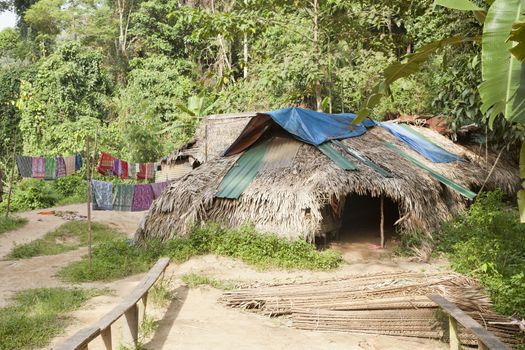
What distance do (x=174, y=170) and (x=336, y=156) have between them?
9107mm

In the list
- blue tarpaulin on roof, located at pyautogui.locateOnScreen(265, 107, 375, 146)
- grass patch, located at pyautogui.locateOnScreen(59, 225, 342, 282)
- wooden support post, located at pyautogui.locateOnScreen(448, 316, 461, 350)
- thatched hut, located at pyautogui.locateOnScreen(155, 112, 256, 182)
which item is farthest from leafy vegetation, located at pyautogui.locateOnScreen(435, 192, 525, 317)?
thatched hut, located at pyautogui.locateOnScreen(155, 112, 256, 182)

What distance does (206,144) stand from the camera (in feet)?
48.5

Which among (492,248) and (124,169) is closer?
(492,248)

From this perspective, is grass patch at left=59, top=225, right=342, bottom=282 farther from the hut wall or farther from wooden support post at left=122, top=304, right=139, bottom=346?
the hut wall

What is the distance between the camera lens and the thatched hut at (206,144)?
1578 cm

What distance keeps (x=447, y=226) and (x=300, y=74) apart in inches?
295

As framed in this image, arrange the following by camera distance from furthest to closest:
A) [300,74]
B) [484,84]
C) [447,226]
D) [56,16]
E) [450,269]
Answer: [56,16] < [300,74] < [447,226] < [450,269] < [484,84]

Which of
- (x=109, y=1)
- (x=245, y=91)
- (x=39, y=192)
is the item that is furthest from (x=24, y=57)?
(x=245, y=91)

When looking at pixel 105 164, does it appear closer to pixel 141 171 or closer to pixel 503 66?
pixel 141 171

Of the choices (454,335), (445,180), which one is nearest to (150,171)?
(445,180)

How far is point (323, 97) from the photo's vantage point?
62.2 ft

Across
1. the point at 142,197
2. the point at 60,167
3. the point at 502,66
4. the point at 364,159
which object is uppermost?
the point at 502,66

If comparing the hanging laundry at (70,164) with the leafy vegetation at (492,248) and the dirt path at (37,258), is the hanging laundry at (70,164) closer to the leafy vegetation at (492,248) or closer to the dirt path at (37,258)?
the dirt path at (37,258)

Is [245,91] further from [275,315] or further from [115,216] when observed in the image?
[275,315]
